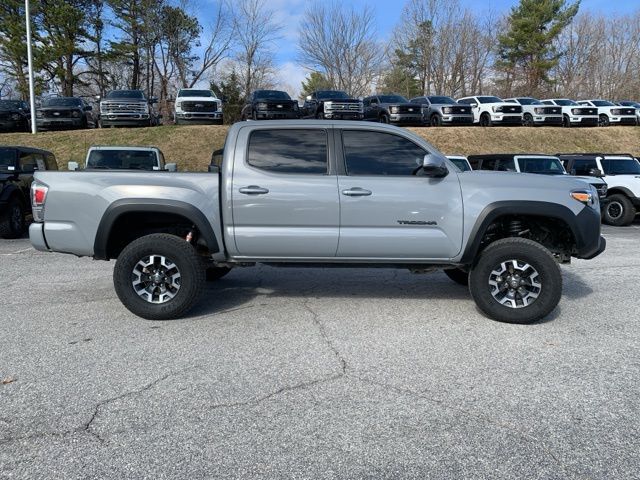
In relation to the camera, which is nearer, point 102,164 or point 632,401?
point 632,401

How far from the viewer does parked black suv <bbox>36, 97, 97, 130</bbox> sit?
72.7 feet

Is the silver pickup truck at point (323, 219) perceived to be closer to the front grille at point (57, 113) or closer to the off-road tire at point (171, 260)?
the off-road tire at point (171, 260)

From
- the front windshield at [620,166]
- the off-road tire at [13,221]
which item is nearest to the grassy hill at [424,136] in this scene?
the front windshield at [620,166]

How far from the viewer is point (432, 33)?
47.8 metres

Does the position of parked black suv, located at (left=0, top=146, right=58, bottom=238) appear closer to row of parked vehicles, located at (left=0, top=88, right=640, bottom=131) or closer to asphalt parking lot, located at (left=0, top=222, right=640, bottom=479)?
asphalt parking lot, located at (left=0, top=222, right=640, bottom=479)

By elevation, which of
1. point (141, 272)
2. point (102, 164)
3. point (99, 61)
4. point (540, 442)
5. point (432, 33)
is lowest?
point (540, 442)

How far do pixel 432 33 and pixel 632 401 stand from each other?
49710mm

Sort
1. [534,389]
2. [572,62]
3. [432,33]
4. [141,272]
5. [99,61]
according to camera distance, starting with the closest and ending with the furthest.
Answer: [534,389]
[141,272]
[99,61]
[432,33]
[572,62]

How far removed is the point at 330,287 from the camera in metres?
6.32

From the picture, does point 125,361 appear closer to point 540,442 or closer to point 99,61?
point 540,442

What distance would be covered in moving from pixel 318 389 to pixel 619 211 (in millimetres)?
12832

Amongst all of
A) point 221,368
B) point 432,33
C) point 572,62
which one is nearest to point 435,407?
point 221,368

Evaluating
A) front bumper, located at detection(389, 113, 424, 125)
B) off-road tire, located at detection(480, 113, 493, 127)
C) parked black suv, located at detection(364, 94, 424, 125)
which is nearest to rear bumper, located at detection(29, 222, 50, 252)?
parked black suv, located at detection(364, 94, 424, 125)

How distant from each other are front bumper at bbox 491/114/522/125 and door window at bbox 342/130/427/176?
23.3 metres
